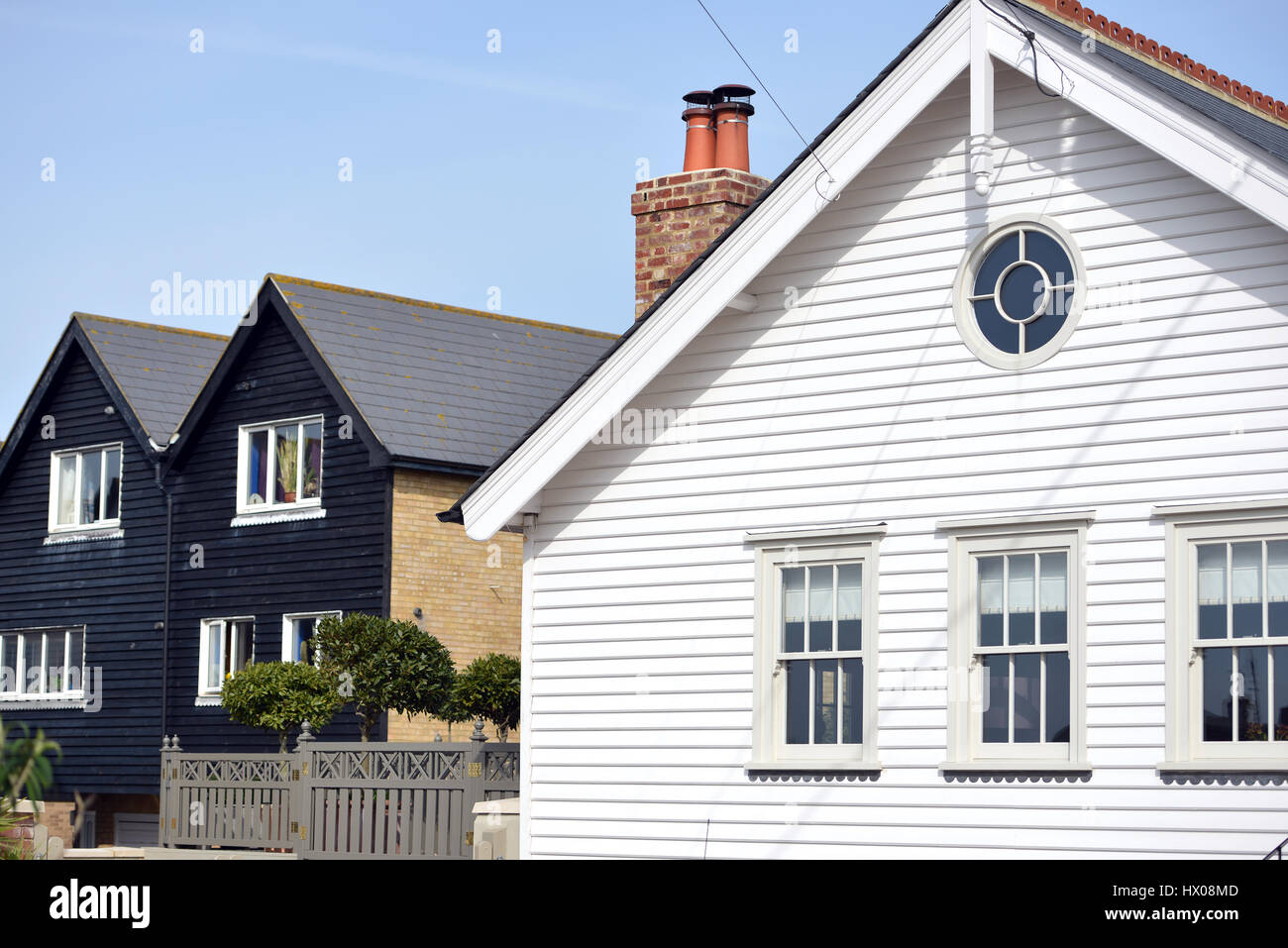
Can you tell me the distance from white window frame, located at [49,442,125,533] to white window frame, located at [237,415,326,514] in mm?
3667

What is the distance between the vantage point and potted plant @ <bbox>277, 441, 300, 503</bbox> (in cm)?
3056

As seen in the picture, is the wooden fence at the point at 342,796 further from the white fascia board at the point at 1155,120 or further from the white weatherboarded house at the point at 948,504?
the white fascia board at the point at 1155,120

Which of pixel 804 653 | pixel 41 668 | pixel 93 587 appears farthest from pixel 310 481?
pixel 804 653

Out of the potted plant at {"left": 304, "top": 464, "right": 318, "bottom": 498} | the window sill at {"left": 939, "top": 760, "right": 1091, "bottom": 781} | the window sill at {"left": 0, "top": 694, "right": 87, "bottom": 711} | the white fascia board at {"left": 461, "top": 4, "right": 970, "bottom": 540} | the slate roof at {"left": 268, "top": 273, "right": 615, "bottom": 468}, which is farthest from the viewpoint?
the window sill at {"left": 0, "top": 694, "right": 87, "bottom": 711}

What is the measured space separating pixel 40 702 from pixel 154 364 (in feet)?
24.0

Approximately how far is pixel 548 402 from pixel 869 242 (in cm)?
1950

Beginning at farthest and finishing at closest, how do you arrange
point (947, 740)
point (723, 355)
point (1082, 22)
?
point (1082, 22) → point (723, 355) → point (947, 740)

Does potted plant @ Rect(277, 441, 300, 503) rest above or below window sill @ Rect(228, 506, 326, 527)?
above

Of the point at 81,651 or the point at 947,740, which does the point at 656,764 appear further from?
the point at 81,651

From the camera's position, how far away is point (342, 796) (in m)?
19.8

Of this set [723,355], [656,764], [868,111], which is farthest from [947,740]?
[868,111]

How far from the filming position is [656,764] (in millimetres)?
14742

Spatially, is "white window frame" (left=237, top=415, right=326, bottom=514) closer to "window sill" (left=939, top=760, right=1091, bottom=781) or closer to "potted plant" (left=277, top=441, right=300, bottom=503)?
"potted plant" (left=277, top=441, right=300, bottom=503)

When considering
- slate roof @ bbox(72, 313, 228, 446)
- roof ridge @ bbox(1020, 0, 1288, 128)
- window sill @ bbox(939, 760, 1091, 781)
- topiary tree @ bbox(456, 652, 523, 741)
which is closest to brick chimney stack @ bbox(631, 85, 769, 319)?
roof ridge @ bbox(1020, 0, 1288, 128)
